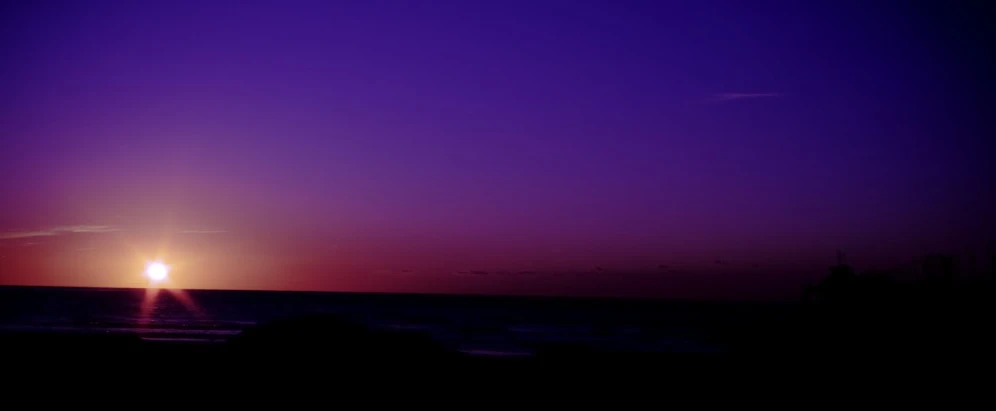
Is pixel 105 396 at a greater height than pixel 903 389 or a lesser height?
greater

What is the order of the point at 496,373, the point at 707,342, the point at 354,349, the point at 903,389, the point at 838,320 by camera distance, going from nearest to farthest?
1. the point at 354,349
2. the point at 496,373
3. the point at 903,389
4. the point at 838,320
5. the point at 707,342

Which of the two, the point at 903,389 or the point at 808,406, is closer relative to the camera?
the point at 808,406

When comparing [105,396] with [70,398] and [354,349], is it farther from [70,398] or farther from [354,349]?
[354,349]

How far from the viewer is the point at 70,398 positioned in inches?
254

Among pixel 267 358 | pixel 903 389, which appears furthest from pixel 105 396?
pixel 903 389

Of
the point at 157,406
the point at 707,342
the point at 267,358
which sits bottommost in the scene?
the point at 707,342

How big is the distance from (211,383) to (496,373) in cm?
311

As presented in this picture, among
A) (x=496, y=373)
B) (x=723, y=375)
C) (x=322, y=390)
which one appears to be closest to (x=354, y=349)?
(x=322, y=390)

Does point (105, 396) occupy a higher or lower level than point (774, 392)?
higher

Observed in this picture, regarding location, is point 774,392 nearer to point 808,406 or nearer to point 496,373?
point 808,406

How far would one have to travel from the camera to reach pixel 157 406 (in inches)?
251

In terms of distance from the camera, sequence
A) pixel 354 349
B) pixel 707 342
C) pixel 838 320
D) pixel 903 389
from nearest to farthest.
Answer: pixel 354 349
pixel 903 389
pixel 838 320
pixel 707 342

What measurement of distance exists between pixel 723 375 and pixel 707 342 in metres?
37.3

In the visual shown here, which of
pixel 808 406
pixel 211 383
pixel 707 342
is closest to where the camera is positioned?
pixel 211 383
